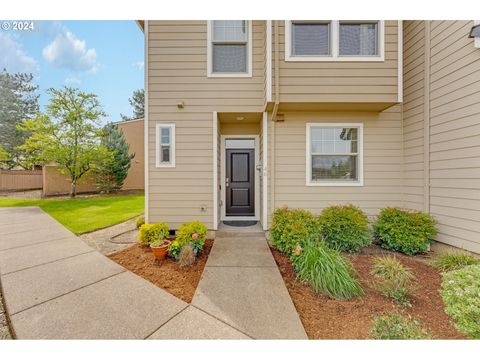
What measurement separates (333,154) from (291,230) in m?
2.07

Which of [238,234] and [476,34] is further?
[238,234]

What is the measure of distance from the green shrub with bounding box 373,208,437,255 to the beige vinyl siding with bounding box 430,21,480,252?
26cm

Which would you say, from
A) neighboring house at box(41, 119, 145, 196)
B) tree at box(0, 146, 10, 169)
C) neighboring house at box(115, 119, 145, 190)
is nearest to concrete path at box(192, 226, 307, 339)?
neighboring house at box(41, 119, 145, 196)

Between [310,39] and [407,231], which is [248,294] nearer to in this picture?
[407,231]

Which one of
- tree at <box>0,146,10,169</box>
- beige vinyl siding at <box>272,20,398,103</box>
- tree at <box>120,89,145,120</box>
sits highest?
tree at <box>120,89,145,120</box>

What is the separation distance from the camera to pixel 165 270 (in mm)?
3020

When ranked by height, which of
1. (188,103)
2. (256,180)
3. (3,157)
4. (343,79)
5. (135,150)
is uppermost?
(135,150)

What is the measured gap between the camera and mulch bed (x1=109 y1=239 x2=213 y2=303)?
2.56 m

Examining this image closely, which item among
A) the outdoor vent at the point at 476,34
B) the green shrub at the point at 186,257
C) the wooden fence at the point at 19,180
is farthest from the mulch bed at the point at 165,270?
the wooden fence at the point at 19,180

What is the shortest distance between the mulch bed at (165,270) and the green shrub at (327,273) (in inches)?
57.3

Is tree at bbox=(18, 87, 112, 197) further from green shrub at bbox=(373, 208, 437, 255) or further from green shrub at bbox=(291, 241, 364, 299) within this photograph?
green shrub at bbox=(373, 208, 437, 255)

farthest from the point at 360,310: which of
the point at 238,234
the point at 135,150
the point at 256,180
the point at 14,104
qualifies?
the point at 14,104
